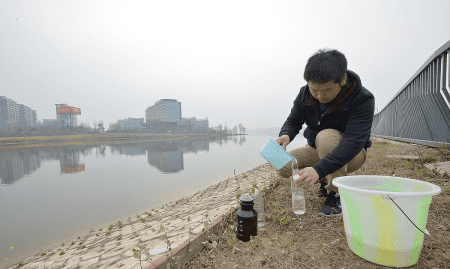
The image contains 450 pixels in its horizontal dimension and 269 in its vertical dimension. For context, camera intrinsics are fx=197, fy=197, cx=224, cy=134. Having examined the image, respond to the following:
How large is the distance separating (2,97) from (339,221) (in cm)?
12291

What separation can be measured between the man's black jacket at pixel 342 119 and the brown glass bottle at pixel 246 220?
2.08ft

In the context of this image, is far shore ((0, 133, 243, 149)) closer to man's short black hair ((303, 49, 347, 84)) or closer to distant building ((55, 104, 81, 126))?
distant building ((55, 104, 81, 126))

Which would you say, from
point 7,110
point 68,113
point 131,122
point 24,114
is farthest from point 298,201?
point 24,114

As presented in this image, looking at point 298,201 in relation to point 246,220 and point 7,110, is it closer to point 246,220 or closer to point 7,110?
point 246,220

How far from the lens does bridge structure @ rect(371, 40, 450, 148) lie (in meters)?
4.94

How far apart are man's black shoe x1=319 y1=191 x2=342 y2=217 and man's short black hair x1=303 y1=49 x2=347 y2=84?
1.26m

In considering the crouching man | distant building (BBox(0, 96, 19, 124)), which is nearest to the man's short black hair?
the crouching man

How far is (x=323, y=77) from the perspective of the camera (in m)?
1.66

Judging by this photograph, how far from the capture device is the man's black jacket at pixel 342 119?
1.67 meters

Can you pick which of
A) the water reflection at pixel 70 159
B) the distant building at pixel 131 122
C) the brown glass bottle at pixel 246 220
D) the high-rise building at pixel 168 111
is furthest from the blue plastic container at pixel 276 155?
the distant building at pixel 131 122

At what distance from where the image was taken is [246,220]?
65.7 inches

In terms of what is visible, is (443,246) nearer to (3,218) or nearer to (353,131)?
(353,131)

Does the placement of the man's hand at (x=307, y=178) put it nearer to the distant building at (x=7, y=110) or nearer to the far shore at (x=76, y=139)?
the far shore at (x=76, y=139)

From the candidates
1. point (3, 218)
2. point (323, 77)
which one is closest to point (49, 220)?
point (3, 218)
